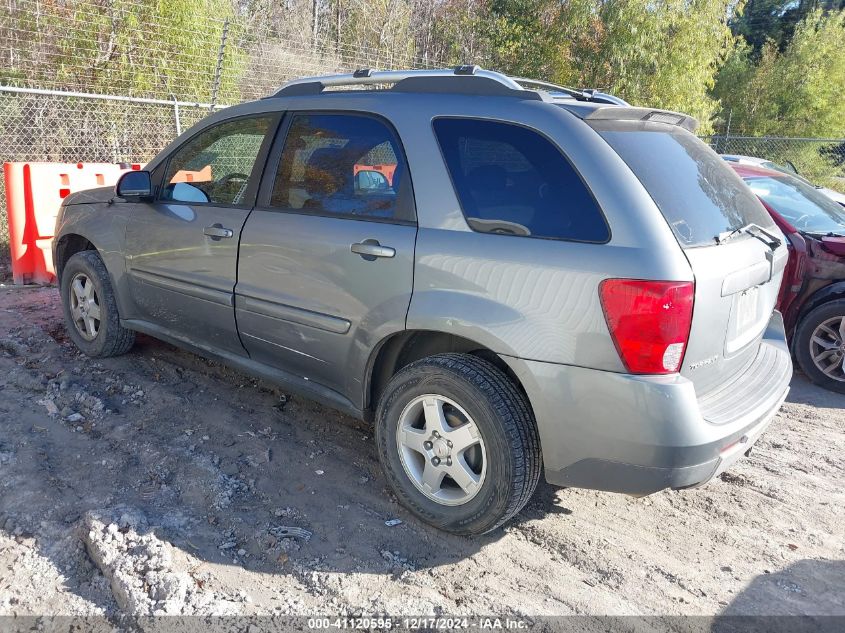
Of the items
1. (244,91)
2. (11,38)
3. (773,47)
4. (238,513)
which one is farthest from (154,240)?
(773,47)

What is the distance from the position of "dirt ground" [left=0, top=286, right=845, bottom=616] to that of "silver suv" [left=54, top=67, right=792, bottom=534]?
0.35 metres

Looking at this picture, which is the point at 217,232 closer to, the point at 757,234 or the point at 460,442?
the point at 460,442

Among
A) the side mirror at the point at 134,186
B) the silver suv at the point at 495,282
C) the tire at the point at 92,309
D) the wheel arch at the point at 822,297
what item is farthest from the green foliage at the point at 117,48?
→ the wheel arch at the point at 822,297

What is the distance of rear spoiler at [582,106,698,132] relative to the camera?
3.00 meters

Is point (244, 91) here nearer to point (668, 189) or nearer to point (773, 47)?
point (668, 189)

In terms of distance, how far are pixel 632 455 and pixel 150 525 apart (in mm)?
2115

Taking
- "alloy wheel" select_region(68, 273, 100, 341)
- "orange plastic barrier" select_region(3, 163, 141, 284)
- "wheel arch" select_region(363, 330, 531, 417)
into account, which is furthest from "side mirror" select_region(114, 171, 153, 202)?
"orange plastic barrier" select_region(3, 163, 141, 284)

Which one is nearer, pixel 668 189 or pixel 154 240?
pixel 668 189

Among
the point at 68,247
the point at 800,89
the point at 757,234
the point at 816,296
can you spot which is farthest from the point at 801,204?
the point at 800,89

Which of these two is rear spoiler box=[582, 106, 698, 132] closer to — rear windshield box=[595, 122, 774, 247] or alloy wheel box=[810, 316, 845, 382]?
rear windshield box=[595, 122, 774, 247]

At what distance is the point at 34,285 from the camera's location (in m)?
7.28

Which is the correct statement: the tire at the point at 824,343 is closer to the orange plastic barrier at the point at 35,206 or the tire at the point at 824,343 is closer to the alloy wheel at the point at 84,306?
the alloy wheel at the point at 84,306

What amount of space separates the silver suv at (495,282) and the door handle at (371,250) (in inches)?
0.4

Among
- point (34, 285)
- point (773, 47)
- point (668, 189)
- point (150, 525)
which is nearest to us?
point (668, 189)
